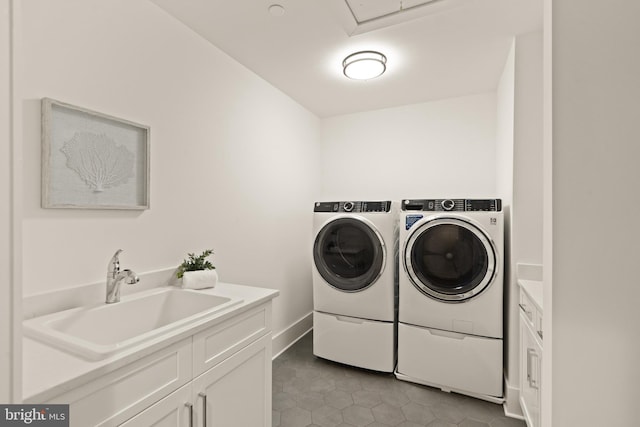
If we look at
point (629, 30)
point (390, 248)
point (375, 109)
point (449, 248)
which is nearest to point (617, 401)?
point (629, 30)

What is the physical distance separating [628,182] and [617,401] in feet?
1.74

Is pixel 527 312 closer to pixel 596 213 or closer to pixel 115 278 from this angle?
pixel 596 213

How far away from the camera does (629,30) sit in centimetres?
73

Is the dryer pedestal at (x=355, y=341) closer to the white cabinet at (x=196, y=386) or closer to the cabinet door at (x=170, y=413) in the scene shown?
the white cabinet at (x=196, y=386)

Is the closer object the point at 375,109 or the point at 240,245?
the point at 240,245

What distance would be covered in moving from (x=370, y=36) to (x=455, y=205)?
130 cm

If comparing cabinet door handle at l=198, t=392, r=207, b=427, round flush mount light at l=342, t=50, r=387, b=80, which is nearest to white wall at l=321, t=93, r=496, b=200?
round flush mount light at l=342, t=50, r=387, b=80

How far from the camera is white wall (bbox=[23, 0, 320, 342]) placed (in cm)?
121

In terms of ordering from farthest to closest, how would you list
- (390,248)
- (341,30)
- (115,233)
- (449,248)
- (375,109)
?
(375,109) → (390,248) → (449,248) → (341,30) → (115,233)

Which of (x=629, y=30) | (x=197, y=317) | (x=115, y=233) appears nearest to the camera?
(x=629, y=30)

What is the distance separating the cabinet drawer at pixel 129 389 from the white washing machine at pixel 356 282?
1.54 metres

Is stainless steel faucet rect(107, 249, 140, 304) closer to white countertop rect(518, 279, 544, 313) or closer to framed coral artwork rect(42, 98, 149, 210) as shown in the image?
framed coral artwork rect(42, 98, 149, 210)

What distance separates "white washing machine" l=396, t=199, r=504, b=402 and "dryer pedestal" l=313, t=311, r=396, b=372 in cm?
11

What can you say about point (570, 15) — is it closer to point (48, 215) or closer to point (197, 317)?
point (197, 317)
